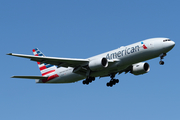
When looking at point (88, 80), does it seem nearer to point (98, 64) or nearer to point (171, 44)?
point (98, 64)

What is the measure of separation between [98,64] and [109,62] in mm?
1429

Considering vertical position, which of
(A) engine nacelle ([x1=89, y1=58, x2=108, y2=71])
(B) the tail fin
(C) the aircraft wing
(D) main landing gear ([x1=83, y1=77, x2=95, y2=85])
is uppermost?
(B) the tail fin

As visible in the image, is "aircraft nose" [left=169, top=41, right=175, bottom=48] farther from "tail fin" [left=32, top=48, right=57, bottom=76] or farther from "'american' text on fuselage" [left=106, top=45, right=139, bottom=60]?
"tail fin" [left=32, top=48, right=57, bottom=76]

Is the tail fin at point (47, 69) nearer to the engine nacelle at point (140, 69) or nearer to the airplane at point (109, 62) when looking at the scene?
the airplane at point (109, 62)

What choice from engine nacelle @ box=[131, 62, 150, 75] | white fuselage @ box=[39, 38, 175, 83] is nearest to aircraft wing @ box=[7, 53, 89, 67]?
white fuselage @ box=[39, 38, 175, 83]

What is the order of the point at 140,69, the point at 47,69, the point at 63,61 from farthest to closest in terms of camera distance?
1. the point at 47,69
2. the point at 140,69
3. the point at 63,61

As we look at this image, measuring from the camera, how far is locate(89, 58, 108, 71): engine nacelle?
119 ft

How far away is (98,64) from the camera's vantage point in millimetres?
36312

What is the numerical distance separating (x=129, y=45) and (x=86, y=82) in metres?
7.81

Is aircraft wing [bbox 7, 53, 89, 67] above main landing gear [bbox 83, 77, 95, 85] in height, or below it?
above

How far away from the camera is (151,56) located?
35.4 m

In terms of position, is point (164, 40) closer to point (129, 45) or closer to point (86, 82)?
point (129, 45)

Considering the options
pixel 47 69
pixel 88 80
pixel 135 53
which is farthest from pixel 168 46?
pixel 47 69

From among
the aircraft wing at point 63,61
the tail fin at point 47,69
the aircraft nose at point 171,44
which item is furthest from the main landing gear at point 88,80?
the aircraft nose at point 171,44
